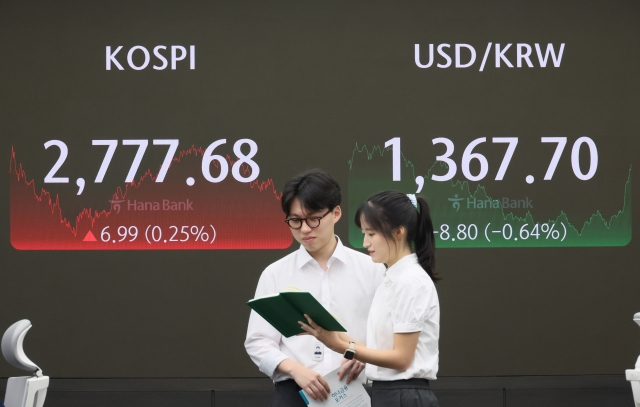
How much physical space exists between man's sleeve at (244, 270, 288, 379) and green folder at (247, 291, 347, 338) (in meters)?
0.21

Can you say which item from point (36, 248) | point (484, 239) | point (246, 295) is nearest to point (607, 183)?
point (484, 239)

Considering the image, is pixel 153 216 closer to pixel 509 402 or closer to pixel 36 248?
pixel 36 248

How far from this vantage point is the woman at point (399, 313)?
2.01 metres

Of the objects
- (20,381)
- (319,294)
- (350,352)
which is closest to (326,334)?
(350,352)

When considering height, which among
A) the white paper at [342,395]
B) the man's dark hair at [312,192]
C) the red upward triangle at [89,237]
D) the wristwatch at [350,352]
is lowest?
the white paper at [342,395]

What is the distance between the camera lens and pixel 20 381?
267cm

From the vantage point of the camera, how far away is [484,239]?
4.27m

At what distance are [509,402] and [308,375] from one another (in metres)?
2.41

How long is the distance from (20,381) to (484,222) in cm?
257

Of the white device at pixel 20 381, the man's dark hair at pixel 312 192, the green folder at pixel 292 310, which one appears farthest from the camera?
the white device at pixel 20 381

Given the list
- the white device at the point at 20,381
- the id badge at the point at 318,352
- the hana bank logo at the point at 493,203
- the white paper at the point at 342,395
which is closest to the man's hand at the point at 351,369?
the white paper at the point at 342,395

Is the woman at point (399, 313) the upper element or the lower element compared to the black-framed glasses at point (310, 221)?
lower

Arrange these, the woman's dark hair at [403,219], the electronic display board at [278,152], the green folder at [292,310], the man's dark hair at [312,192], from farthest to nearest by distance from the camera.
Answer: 1. the electronic display board at [278,152]
2. the man's dark hair at [312,192]
3. the woman's dark hair at [403,219]
4. the green folder at [292,310]

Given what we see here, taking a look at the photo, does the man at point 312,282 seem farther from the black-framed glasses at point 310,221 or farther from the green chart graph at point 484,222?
the green chart graph at point 484,222
